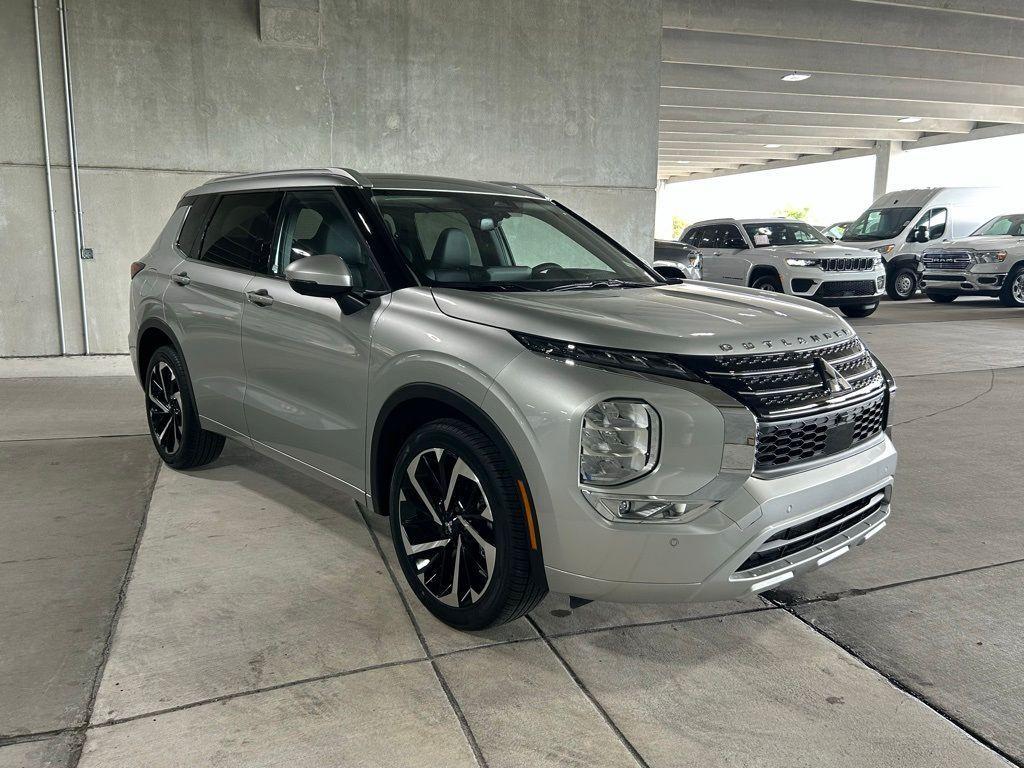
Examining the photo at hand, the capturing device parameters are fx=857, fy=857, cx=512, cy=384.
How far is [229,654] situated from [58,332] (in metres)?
6.58

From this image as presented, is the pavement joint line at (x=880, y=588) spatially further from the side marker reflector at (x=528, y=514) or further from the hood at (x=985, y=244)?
the hood at (x=985, y=244)

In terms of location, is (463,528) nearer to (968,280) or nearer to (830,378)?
(830,378)

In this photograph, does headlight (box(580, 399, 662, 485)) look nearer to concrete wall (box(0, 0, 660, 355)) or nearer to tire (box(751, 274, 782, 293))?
concrete wall (box(0, 0, 660, 355))

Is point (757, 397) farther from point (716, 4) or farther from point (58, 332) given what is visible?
point (716, 4)

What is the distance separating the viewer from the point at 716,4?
41.1 ft

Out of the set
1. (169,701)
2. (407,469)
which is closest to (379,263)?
(407,469)

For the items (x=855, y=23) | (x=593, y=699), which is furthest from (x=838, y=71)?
(x=593, y=699)

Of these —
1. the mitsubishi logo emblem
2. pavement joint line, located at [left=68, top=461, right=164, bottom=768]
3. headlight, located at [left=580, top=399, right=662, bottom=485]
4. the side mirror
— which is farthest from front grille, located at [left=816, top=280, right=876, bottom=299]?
headlight, located at [left=580, top=399, right=662, bottom=485]

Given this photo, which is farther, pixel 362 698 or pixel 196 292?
pixel 196 292

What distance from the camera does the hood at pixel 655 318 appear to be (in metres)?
2.75

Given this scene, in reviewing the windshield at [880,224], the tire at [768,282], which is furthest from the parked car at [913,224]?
the tire at [768,282]

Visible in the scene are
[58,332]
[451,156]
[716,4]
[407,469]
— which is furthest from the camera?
[716,4]

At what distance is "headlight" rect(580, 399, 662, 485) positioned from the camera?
2605 millimetres

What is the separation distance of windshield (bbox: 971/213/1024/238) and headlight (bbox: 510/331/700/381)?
631 inches
